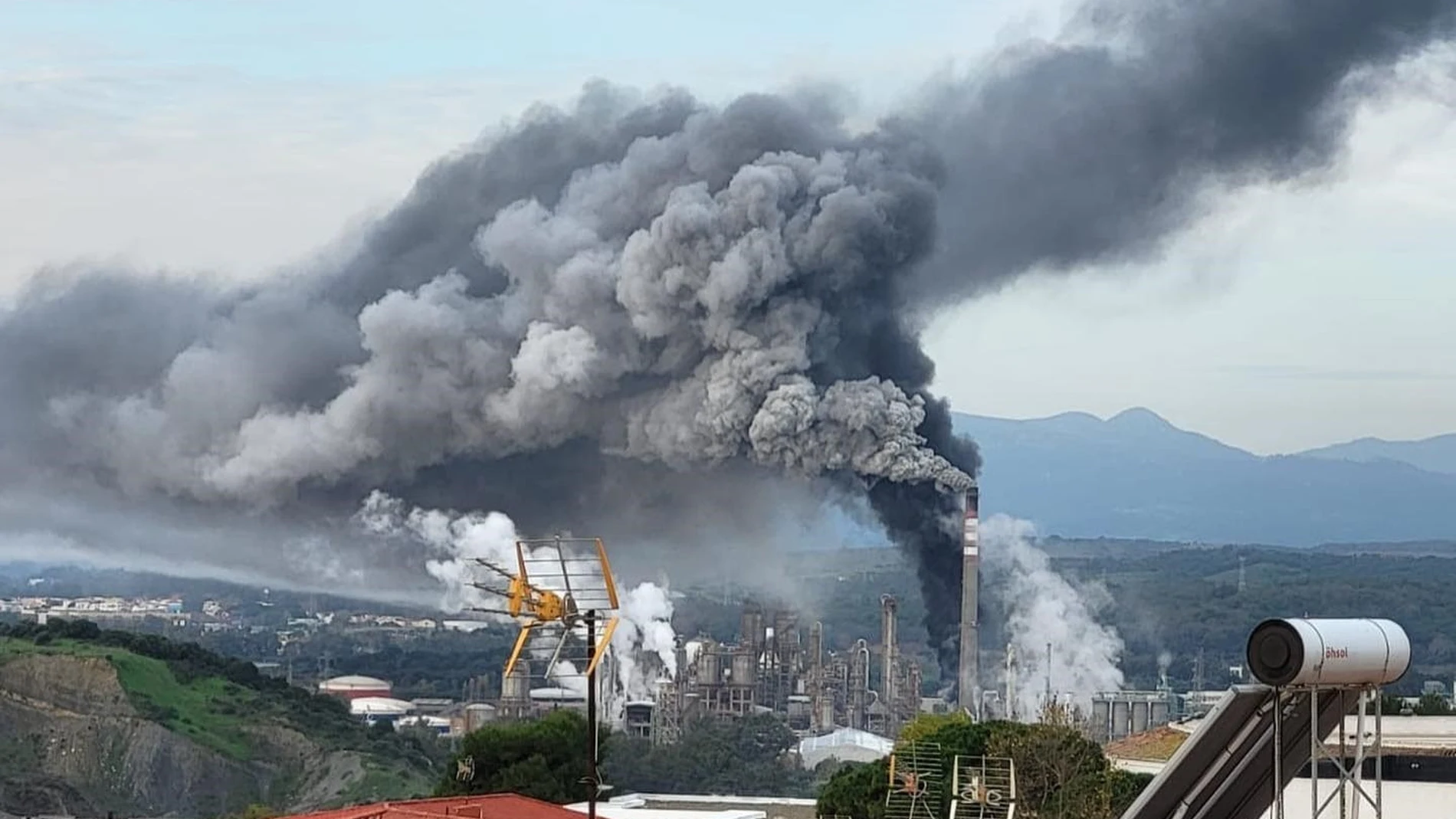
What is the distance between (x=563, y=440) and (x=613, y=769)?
532 inches

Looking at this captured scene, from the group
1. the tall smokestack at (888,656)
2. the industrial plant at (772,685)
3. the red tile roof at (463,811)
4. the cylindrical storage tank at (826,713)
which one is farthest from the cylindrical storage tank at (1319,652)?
the tall smokestack at (888,656)

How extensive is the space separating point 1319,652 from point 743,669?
11088 cm

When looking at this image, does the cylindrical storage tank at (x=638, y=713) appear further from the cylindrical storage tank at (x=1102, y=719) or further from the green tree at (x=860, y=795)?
the green tree at (x=860, y=795)

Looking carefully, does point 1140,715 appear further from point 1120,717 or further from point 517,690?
point 517,690

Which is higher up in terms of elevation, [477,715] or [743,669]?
[743,669]

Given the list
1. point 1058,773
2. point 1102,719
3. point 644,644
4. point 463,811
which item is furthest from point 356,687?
point 463,811

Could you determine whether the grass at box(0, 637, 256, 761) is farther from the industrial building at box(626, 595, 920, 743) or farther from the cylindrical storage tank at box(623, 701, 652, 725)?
the industrial building at box(626, 595, 920, 743)

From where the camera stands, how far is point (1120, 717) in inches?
4685

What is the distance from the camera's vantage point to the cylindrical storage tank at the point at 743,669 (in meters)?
127

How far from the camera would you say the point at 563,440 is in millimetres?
103688

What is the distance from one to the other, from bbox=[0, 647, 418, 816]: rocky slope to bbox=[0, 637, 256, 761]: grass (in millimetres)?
317

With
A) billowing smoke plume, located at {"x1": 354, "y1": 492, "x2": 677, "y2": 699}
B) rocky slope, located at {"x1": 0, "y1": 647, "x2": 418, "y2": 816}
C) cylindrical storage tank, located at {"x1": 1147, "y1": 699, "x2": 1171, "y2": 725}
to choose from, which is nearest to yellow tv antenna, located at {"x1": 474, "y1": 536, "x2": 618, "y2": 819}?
billowing smoke plume, located at {"x1": 354, "y1": 492, "x2": 677, "y2": 699}

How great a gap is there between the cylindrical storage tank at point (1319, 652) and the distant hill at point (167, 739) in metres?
79.0

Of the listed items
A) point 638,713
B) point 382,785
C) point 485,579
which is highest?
point 485,579
